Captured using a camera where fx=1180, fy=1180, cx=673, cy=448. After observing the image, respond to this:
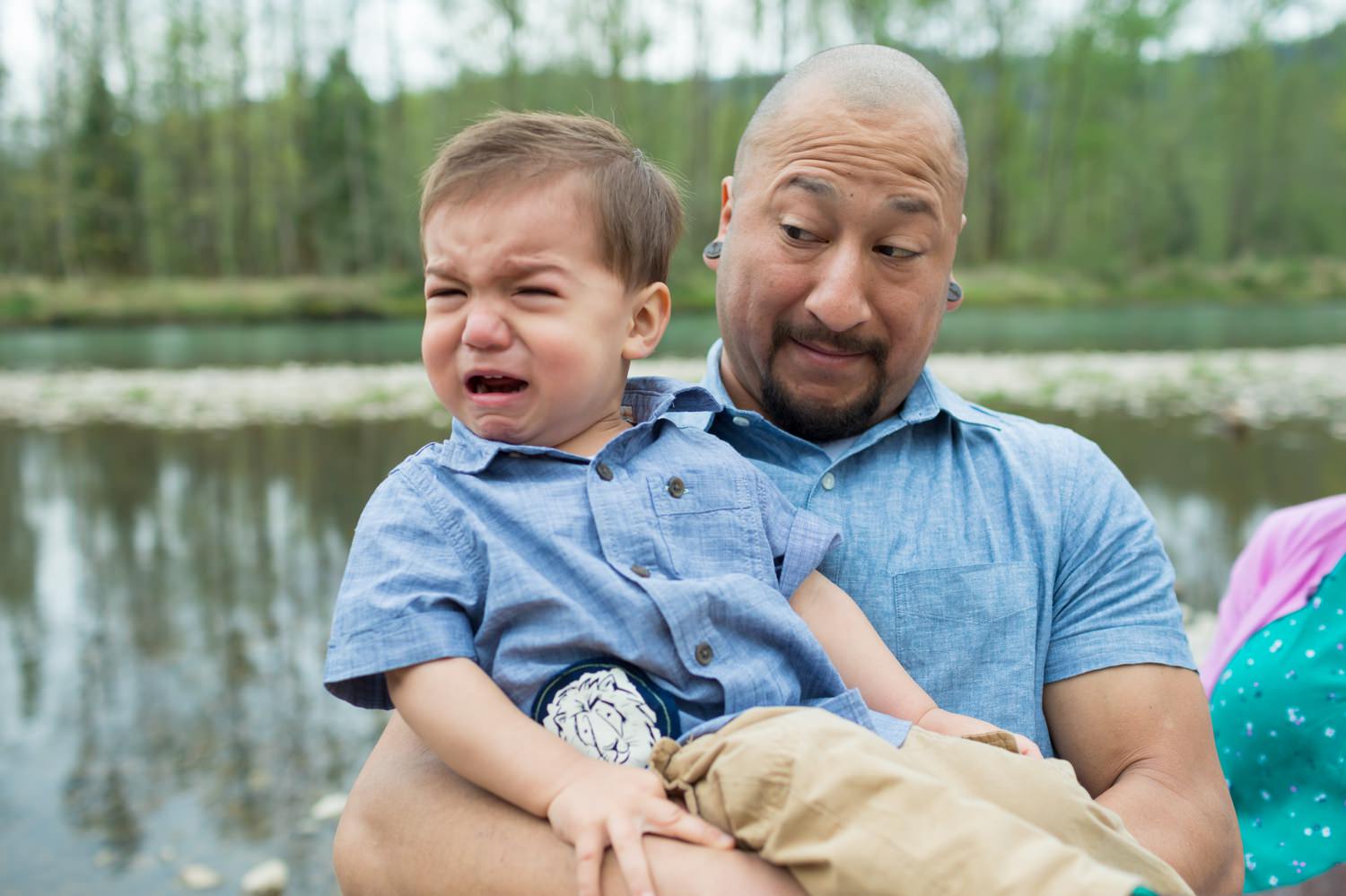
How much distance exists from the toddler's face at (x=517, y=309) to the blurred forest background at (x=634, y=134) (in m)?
28.5

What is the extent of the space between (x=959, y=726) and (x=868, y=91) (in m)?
1.18

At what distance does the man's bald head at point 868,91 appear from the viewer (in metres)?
2.20

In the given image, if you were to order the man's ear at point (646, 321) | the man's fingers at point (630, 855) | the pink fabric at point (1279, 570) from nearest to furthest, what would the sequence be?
the man's fingers at point (630, 855) → the man's ear at point (646, 321) → the pink fabric at point (1279, 570)

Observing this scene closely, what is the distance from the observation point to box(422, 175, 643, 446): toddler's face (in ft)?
5.60

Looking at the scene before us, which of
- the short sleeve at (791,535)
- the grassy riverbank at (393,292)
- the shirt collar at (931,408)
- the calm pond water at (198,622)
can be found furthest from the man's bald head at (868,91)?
the grassy riverbank at (393,292)

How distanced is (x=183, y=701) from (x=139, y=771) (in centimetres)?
67

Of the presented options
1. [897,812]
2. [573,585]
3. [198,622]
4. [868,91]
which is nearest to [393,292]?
[198,622]

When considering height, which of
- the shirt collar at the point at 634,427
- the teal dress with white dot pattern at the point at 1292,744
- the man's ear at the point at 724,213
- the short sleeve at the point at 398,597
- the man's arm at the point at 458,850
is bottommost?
the teal dress with white dot pattern at the point at 1292,744

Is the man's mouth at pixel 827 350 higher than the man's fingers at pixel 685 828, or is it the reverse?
the man's mouth at pixel 827 350

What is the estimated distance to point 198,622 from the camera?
19.1ft

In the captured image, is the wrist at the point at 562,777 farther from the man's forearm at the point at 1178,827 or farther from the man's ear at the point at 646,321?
the man's forearm at the point at 1178,827

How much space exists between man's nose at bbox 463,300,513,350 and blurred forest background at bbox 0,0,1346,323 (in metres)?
28.6

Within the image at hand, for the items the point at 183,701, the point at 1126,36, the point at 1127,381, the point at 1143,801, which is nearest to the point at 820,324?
the point at 1143,801

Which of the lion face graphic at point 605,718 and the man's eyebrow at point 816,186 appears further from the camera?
the man's eyebrow at point 816,186
